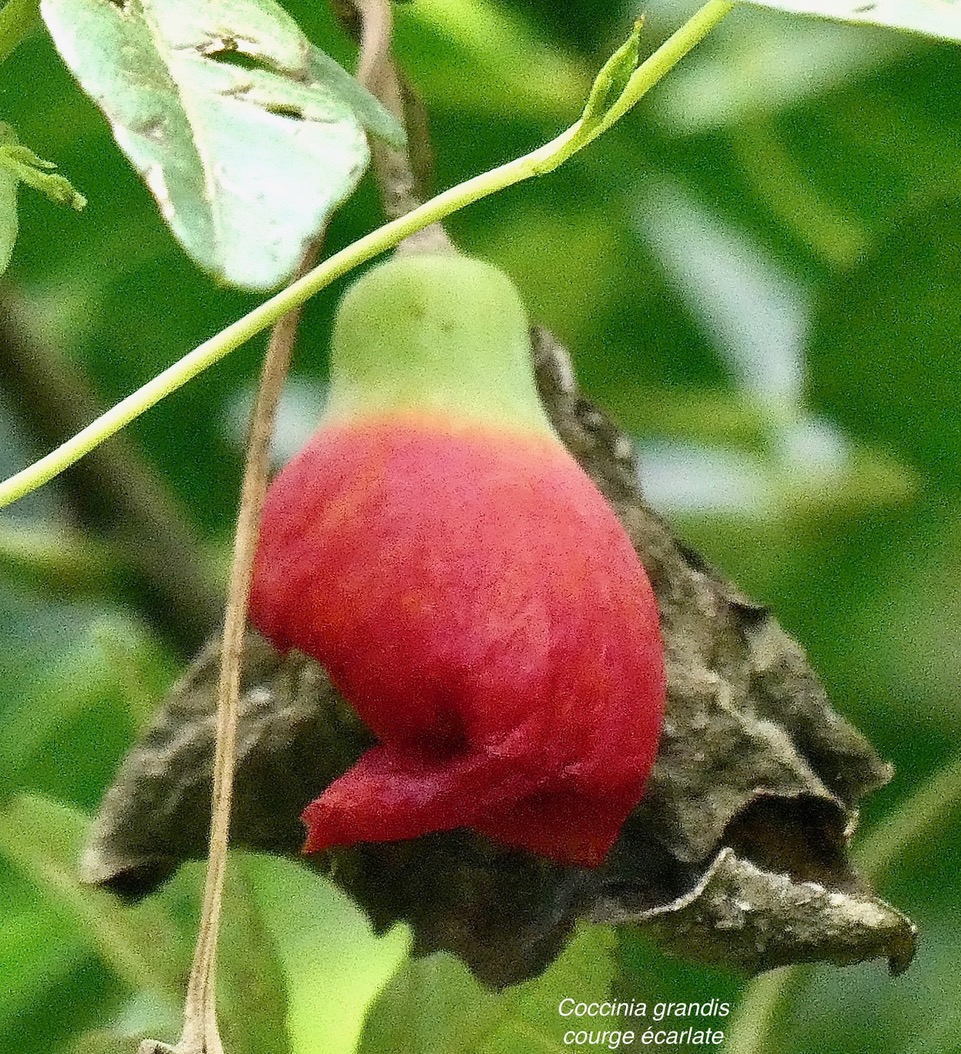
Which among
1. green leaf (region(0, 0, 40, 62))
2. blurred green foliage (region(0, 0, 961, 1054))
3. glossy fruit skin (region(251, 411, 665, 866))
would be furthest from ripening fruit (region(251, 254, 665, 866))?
blurred green foliage (region(0, 0, 961, 1054))

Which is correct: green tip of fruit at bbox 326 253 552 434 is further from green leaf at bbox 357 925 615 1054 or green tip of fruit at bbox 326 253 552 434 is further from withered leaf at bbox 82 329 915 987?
green leaf at bbox 357 925 615 1054

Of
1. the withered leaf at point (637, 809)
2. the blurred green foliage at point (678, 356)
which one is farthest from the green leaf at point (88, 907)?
the withered leaf at point (637, 809)

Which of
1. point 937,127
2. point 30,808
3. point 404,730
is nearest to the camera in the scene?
point 404,730

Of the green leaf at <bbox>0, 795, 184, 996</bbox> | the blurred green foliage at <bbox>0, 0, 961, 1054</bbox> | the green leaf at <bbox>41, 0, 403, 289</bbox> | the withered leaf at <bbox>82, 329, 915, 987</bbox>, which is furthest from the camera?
the blurred green foliage at <bbox>0, 0, 961, 1054</bbox>

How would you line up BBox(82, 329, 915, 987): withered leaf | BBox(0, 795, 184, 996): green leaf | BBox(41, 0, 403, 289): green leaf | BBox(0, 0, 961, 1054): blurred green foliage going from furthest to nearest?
1. BBox(0, 0, 961, 1054): blurred green foliage
2. BBox(0, 795, 184, 996): green leaf
3. BBox(82, 329, 915, 987): withered leaf
4. BBox(41, 0, 403, 289): green leaf

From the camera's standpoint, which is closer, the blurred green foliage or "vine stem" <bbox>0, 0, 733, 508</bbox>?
"vine stem" <bbox>0, 0, 733, 508</bbox>

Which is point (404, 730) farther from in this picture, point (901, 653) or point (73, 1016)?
point (901, 653)

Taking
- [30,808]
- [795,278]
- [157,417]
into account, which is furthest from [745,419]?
[30,808]

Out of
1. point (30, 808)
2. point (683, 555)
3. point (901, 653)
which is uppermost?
point (683, 555)
